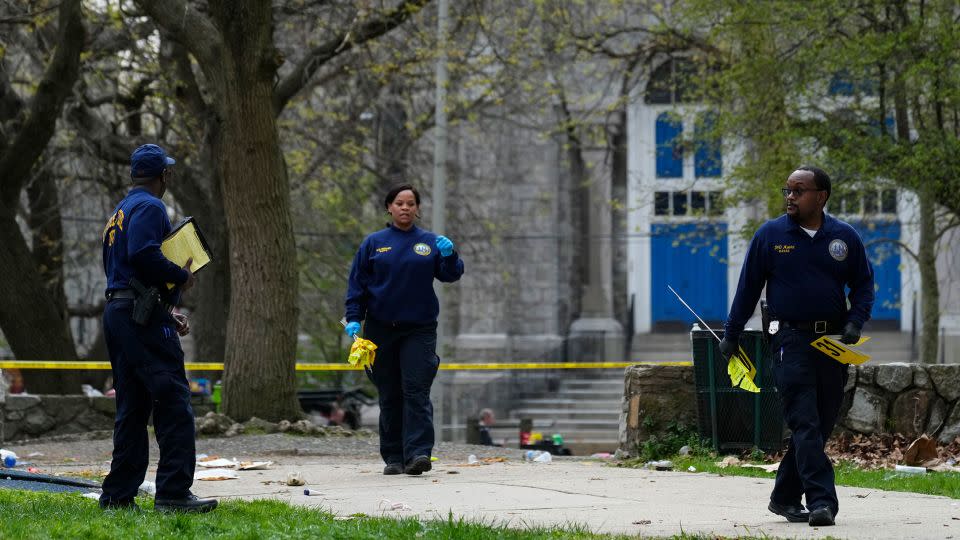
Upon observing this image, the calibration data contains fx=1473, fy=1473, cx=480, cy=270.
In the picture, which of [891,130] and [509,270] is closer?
[891,130]

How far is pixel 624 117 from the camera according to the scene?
30297 mm

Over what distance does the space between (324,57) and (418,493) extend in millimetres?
10009

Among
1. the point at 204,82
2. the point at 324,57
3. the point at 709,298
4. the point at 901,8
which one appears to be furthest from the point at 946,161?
the point at 709,298

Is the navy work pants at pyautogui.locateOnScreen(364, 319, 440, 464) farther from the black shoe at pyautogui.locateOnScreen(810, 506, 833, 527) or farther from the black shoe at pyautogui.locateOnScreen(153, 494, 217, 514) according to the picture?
the black shoe at pyautogui.locateOnScreen(810, 506, 833, 527)

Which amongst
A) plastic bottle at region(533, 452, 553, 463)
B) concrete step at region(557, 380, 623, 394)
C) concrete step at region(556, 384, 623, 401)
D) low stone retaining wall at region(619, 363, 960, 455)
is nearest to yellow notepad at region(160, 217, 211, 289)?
low stone retaining wall at region(619, 363, 960, 455)

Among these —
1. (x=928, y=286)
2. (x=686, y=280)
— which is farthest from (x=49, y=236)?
(x=928, y=286)

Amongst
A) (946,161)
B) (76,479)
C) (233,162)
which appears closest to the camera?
(76,479)

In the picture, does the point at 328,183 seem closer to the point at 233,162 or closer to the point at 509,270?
the point at 509,270

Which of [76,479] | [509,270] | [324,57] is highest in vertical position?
[324,57]

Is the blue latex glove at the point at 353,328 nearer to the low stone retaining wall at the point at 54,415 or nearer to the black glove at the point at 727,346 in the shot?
the black glove at the point at 727,346

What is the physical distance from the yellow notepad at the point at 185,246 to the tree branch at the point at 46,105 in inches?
387

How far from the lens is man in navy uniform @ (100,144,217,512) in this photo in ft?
23.6

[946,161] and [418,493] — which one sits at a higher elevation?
[946,161]

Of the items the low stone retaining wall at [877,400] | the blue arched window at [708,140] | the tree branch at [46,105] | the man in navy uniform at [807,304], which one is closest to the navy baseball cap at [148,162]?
the man in navy uniform at [807,304]
